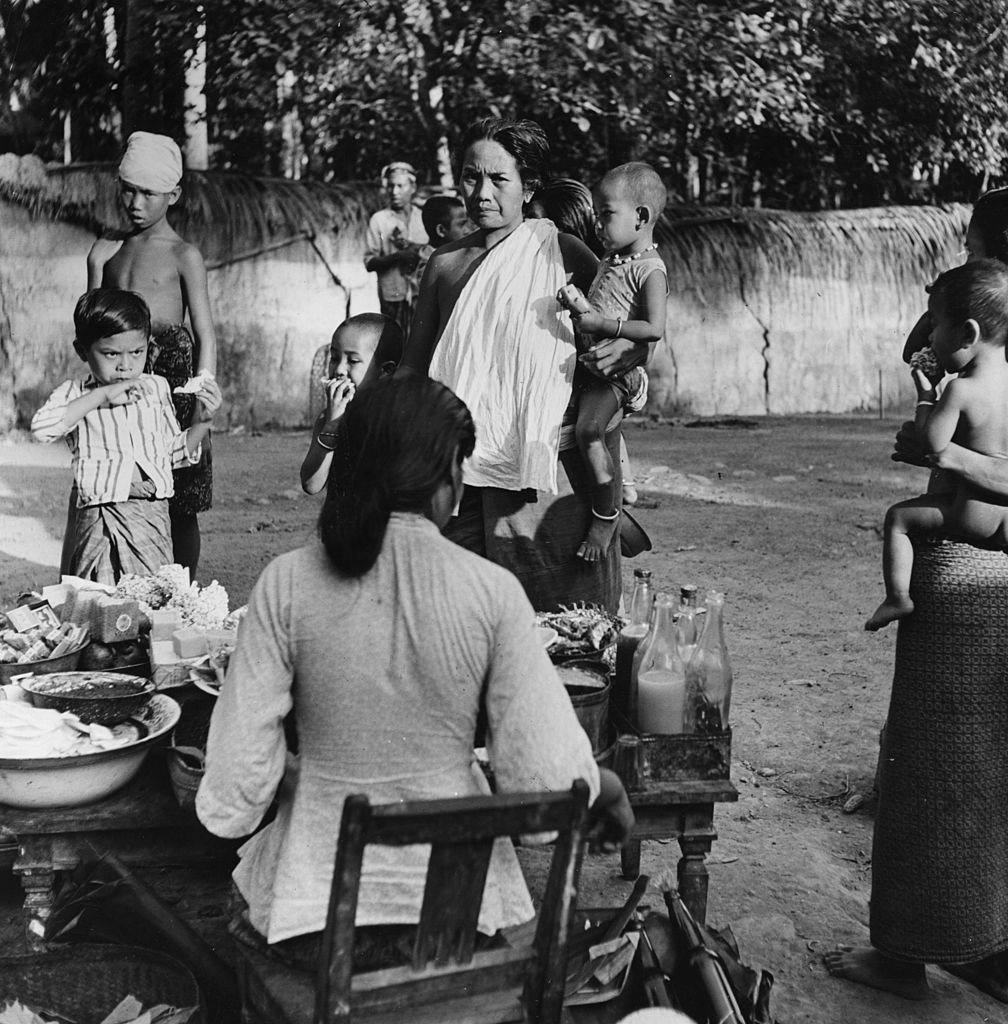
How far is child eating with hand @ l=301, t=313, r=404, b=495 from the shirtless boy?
3.44 ft

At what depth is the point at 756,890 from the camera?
3525 millimetres

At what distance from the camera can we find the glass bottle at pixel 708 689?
2660mm

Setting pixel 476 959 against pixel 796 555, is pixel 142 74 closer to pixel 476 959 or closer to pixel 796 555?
pixel 796 555

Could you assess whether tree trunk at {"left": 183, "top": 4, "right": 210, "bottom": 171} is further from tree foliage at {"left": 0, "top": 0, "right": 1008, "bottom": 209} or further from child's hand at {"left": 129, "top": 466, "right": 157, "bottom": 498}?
child's hand at {"left": 129, "top": 466, "right": 157, "bottom": 498}

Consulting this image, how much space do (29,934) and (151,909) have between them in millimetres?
271

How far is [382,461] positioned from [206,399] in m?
2.64

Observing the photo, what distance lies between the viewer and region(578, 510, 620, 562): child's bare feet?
381 centimetres

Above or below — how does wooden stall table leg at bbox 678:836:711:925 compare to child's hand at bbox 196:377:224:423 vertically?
below

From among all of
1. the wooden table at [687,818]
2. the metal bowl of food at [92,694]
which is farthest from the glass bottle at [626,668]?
the metal bowl of food at [92,694]

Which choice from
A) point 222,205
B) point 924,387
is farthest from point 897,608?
point 222,205

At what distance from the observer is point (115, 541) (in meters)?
4.13

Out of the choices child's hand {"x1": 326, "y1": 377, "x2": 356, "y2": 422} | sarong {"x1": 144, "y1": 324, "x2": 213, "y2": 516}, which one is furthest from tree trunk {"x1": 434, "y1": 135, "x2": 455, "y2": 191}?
child's hand {"x1": 326, "y1": 377, "x2": 356, "y2": 422}

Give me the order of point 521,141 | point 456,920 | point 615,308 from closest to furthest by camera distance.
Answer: point 456,920, point 521,141, point 615,308

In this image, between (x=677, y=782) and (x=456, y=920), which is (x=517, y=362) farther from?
(x=456, y=920)
